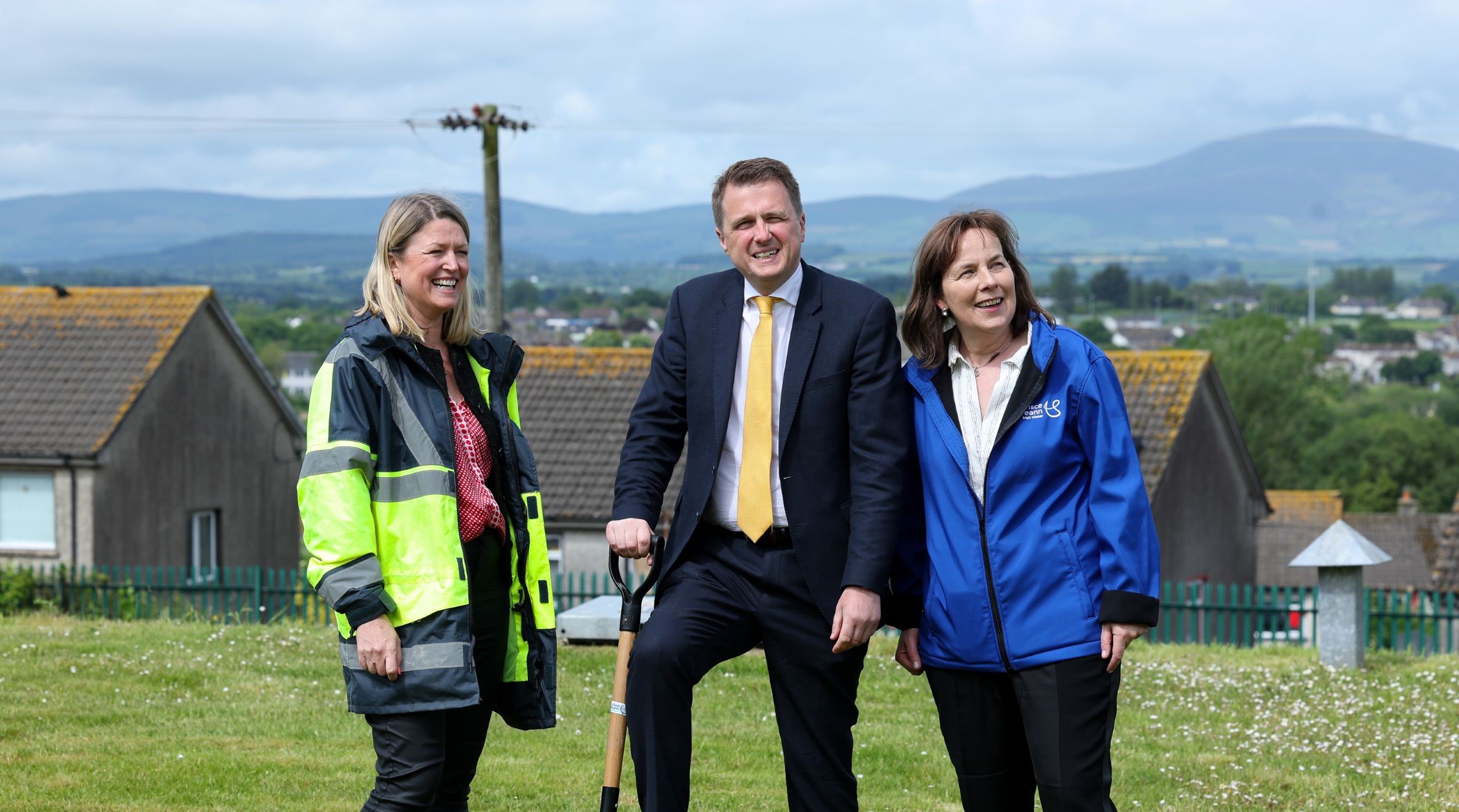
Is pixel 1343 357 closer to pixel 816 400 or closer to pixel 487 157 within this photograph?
pixel 487 157

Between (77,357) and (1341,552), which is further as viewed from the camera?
(77,357)

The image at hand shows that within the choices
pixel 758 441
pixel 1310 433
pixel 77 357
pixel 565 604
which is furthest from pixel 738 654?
pixel 1310 433

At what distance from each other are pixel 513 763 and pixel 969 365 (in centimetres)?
358

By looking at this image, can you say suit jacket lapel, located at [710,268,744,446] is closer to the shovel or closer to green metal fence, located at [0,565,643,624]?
the shovel

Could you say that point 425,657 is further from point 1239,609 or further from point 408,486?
point 1239,609

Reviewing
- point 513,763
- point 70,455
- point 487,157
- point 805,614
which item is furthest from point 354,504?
point 70,455

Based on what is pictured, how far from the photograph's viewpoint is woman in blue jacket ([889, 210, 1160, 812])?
428 cm

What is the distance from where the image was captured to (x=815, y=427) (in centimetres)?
455

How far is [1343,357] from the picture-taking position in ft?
489

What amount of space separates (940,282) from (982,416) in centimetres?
43

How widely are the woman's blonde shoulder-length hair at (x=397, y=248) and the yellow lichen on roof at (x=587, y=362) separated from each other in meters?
25.5

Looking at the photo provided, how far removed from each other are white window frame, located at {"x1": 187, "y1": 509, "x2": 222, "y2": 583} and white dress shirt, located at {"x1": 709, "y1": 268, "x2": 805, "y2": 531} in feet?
98.1

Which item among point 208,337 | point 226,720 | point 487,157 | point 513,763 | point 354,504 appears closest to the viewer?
point 354,504

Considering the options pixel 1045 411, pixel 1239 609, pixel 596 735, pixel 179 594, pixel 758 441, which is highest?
pixel 1045 411
